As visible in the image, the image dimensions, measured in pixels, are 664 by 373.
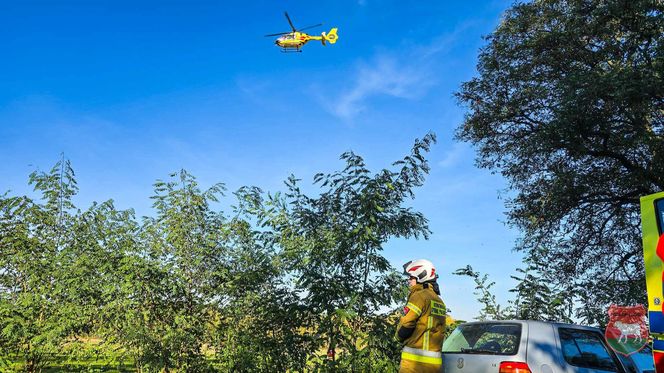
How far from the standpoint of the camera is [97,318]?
8.03 meters

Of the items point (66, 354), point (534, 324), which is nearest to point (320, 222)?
point (534, 324)

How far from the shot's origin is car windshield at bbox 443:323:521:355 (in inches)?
268

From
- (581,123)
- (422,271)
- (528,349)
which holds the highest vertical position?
(581,123)

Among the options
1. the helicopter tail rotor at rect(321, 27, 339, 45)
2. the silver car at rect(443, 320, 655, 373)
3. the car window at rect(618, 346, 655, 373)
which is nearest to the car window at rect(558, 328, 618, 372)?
the silver car at rect(443, 320, 655, 373)

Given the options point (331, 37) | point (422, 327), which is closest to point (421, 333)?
point (422, 327)

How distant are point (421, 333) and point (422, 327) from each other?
67 millimetres

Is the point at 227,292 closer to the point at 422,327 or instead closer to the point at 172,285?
the point at 172,285

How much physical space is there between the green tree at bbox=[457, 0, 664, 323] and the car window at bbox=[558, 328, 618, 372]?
21.4ft

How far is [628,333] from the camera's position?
25.4 ft

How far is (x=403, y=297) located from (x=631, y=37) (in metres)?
12.7

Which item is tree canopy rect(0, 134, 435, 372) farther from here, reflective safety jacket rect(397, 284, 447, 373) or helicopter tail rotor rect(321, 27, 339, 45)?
helicopter tail rotor rect(321, 27, 339, 45)

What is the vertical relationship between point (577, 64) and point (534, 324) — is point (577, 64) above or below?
above

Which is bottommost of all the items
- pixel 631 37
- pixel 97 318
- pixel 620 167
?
pixel 97 318

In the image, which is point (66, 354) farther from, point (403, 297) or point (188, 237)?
point (403, 297)
